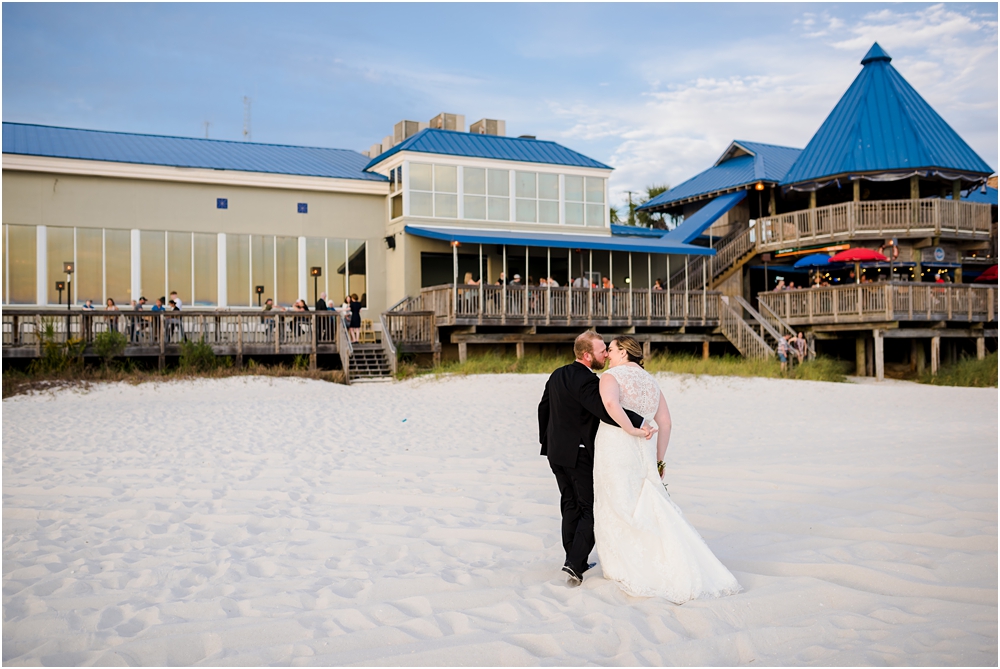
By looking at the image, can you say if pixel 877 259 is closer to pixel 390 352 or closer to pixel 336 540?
pixel 390 352

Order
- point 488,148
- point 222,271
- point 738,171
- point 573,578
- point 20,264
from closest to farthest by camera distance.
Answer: point 573,578 → point 20,264 → point 222,271 → point 488,148 → point 738,171

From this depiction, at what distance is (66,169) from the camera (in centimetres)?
2359

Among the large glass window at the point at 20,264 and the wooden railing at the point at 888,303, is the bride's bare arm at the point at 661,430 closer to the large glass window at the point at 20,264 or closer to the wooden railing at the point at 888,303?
the wooden railing at the point at 888,303

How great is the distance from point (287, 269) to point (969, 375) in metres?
19.4

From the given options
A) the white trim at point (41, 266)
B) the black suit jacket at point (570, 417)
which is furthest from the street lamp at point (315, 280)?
the black suit jacket at point (570, 417)

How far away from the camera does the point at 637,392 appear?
5637 mm

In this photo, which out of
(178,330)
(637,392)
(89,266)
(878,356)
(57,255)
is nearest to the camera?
(637,392)

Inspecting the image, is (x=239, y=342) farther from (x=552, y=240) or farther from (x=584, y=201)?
(x=584, y=201)

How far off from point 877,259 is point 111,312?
2141cm

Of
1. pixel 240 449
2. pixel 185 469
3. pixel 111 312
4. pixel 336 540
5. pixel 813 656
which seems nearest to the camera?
pixel 813 656

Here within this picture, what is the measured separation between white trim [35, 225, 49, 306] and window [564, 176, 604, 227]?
50.9ft

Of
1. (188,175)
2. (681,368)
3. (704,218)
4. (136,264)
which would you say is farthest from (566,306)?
(136,264)

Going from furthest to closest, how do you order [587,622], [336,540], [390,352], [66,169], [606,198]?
[606,198], [66,169], [390,352], [336,540], [587,622]

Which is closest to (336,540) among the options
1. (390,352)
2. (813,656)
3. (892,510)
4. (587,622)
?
(587,622)
